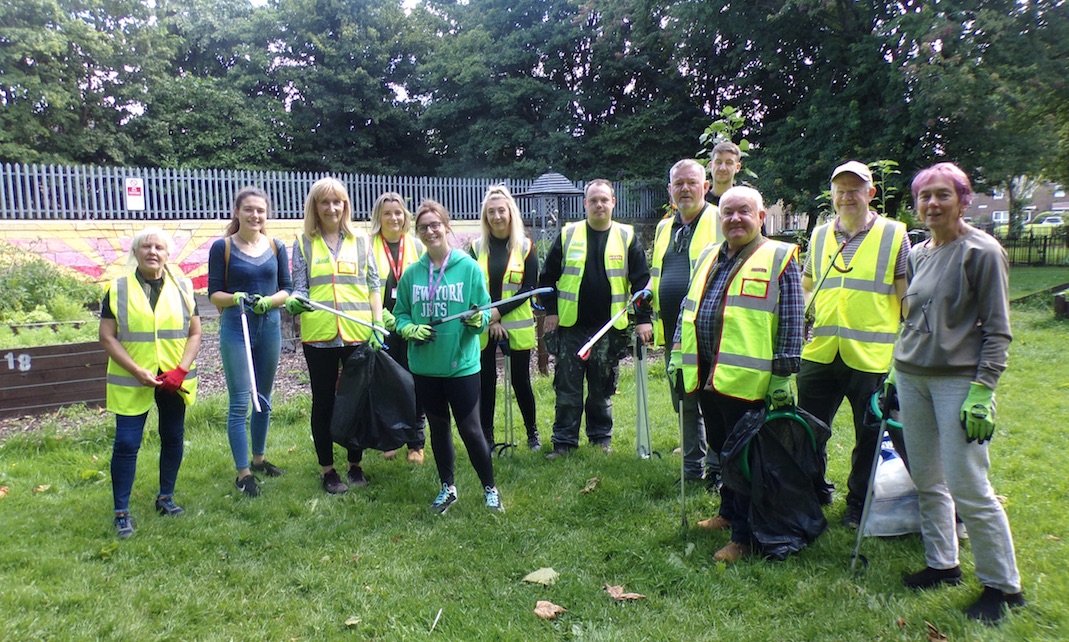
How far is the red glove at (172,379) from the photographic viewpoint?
3.89 m

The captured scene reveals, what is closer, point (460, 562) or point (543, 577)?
point (543, 577)

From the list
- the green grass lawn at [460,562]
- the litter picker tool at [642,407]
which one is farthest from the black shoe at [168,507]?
the litter picker tool at [642,407]

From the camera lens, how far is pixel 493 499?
423 centimetres

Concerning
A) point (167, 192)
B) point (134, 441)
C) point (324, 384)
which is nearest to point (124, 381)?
point (134, 441)

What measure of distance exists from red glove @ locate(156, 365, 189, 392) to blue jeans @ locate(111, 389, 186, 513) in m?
0.10

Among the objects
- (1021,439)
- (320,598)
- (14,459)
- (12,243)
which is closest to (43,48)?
Result: (12,243)

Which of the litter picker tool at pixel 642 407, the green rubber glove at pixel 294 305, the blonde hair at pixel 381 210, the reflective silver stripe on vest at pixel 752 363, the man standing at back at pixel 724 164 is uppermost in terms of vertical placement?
the man standing at back at pixel 724 164

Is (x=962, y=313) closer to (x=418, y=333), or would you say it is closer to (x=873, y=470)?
(x=873, y=470)

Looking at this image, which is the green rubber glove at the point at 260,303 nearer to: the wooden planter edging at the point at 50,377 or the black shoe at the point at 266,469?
the black shoe at the point at 266,469

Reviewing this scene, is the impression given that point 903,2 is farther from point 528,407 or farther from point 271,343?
point 271,343

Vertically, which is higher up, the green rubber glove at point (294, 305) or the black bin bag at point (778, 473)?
the green rubber glove at point (294, 305)

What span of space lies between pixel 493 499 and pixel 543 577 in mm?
853

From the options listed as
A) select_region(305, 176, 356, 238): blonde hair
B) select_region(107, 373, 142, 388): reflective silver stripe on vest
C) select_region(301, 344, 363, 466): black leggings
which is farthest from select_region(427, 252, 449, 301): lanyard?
select_region(107, 373, 142, 388): reflective silver stripe on vest

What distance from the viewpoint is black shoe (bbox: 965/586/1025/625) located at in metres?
2.82
